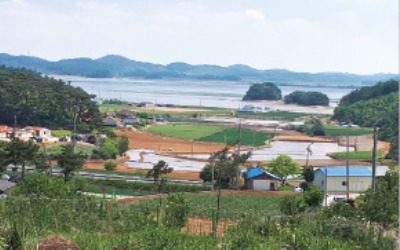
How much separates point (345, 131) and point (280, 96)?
129 feet

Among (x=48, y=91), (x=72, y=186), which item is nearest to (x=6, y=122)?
(x=48, y=91)

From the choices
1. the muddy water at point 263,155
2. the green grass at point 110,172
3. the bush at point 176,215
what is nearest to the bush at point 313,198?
the bush at point 176,215

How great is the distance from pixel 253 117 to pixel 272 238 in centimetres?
4146

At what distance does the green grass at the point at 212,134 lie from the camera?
34000 millimetres

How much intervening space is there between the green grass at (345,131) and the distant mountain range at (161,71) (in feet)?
365

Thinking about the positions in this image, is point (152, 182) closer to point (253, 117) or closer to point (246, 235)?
point (246, 235)

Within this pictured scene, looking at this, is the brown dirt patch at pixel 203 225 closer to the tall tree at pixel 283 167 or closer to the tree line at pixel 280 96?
the tall tree at pixel 283 167

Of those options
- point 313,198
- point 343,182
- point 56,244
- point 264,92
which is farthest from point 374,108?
point 56,244

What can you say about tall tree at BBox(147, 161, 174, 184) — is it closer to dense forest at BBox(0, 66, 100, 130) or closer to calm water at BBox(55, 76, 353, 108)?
dense forest at BBox(0, 66, 100, 130)

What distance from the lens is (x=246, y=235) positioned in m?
8.28

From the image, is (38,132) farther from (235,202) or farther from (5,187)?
(235,202)

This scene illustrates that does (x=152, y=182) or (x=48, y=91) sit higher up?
(x=48, y=91)

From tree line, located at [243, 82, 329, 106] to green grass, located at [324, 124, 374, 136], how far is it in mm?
25737

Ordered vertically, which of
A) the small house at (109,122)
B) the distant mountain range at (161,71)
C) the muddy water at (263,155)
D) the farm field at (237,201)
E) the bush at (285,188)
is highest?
the distant mountain range at (161,71)
